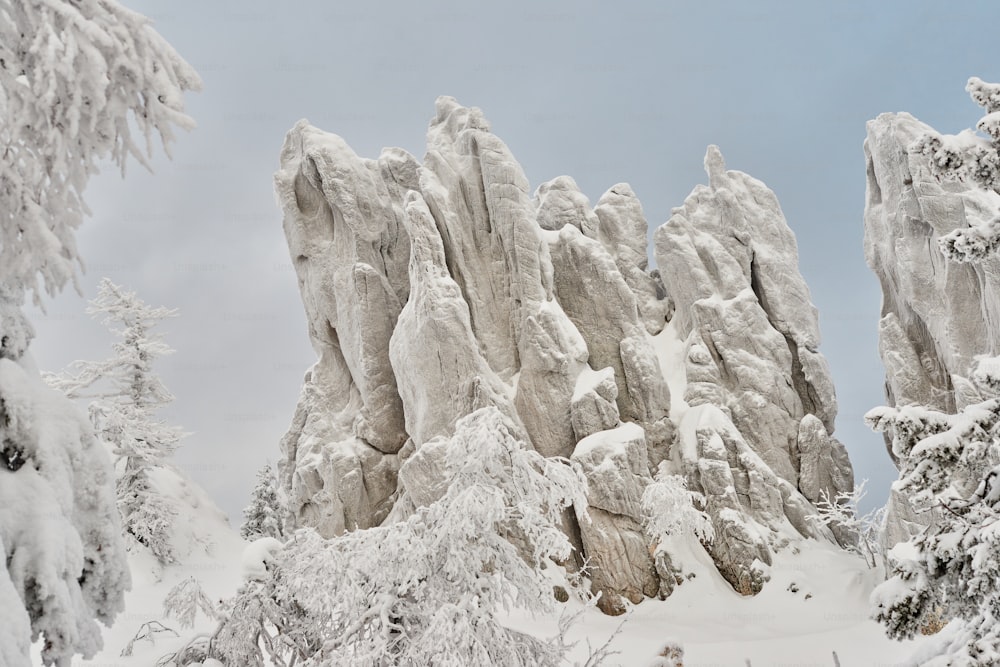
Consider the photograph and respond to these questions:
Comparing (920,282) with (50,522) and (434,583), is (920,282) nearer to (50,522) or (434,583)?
(434,583)

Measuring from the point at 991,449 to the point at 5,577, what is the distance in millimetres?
7128

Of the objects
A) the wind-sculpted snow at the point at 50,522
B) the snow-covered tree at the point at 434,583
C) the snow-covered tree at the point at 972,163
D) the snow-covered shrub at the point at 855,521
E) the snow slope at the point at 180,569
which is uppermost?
the snow-covered tree at the point at 972,163

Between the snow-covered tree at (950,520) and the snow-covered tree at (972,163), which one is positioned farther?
the snow-covered tree at (972,163)

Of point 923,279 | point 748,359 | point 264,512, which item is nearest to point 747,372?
point 748,359

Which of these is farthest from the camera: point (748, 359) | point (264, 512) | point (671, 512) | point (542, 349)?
point (264, 512)

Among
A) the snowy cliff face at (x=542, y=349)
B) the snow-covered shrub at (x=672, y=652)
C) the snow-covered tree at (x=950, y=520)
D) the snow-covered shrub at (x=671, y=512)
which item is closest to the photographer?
the snow-covered tree at (x=950, y=520)

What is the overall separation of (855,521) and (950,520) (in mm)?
21463

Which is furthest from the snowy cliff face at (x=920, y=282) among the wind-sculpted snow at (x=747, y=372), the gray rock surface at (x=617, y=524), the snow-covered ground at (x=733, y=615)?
the gray rock surface at (x=617, y=524)

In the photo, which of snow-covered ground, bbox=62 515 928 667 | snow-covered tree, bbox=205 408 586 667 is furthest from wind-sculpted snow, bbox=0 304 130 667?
snow-covered ground, bbox=62 515 928 667

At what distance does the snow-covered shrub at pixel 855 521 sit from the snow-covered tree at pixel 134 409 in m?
24.8

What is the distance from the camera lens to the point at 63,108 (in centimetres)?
360

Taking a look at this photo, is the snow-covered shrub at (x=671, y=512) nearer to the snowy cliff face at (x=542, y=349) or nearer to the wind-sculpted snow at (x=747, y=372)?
the snowy cliff face at (x=542, y=349)

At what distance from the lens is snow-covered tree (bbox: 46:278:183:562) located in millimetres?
21938

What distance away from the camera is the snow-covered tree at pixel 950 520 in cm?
544
